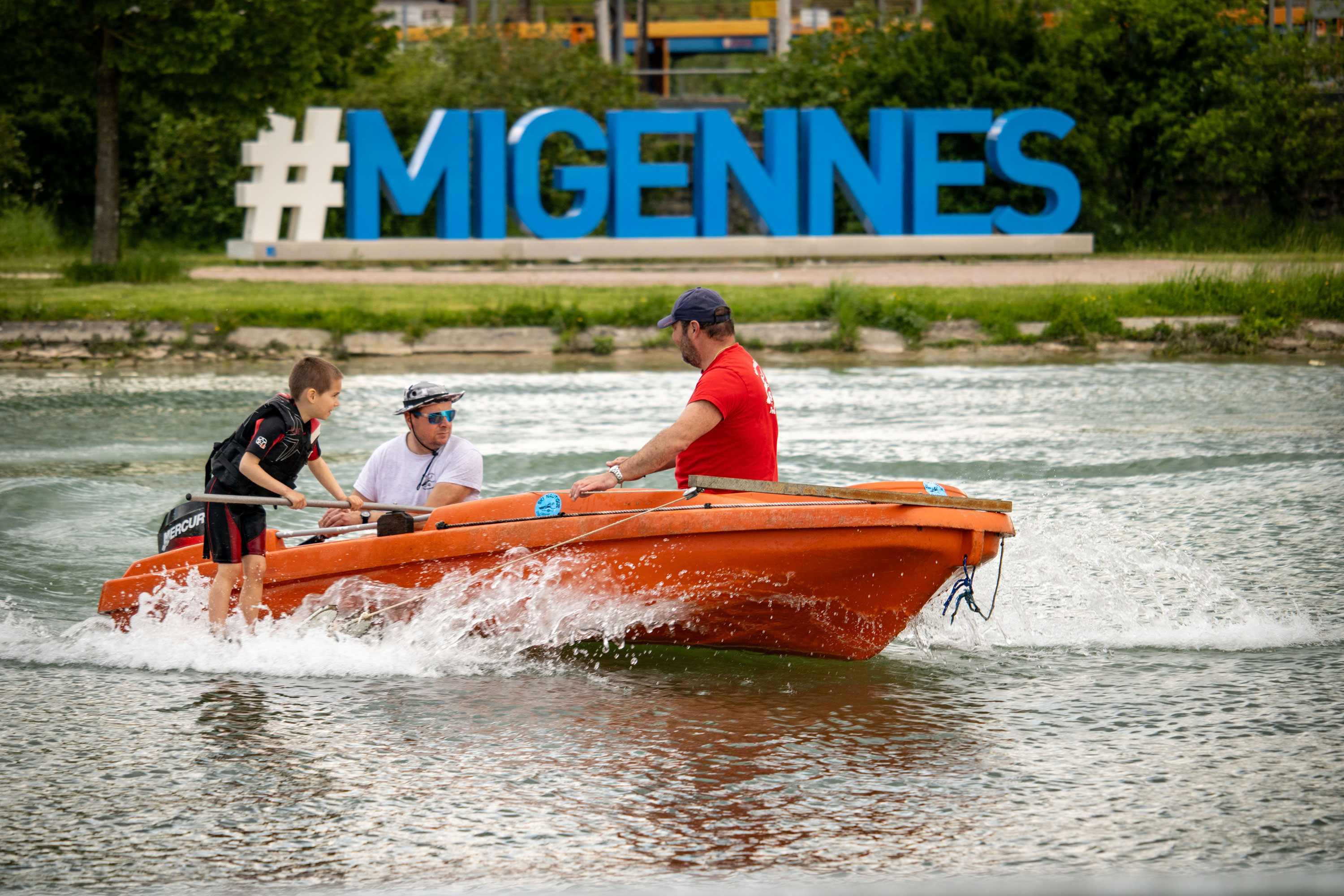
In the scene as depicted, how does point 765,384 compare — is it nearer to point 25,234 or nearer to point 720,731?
point 720,731

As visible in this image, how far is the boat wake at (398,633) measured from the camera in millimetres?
6059

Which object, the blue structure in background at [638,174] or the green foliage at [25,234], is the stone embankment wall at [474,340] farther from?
the green foliage at [25,234]

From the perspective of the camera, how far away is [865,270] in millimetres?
22719

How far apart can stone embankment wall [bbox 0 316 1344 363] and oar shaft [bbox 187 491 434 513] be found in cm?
1014

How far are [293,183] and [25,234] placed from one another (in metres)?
4.85

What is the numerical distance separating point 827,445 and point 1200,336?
277 inches

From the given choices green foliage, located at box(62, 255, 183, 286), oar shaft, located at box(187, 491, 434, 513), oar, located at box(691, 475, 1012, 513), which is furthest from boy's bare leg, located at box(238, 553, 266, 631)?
green foliage, located at box(62, 255, 183, 286)

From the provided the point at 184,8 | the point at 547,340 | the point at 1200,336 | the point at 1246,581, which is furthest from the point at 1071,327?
the point at 184,8

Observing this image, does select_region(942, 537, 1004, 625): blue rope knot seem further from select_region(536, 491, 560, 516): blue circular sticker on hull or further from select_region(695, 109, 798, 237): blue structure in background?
select_region(695, 109, 798, 237): blue structure in background

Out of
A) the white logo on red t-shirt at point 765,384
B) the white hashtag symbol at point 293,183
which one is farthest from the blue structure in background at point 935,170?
the white logo on red t-shirt at point 765,384

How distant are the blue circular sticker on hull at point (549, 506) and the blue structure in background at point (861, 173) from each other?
18.2 metres

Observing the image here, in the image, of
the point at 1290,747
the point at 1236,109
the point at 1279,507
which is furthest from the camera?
the point at 1236,109

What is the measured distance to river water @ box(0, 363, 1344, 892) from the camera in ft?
14.0

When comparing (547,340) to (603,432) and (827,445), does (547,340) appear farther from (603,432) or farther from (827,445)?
(827,445)
